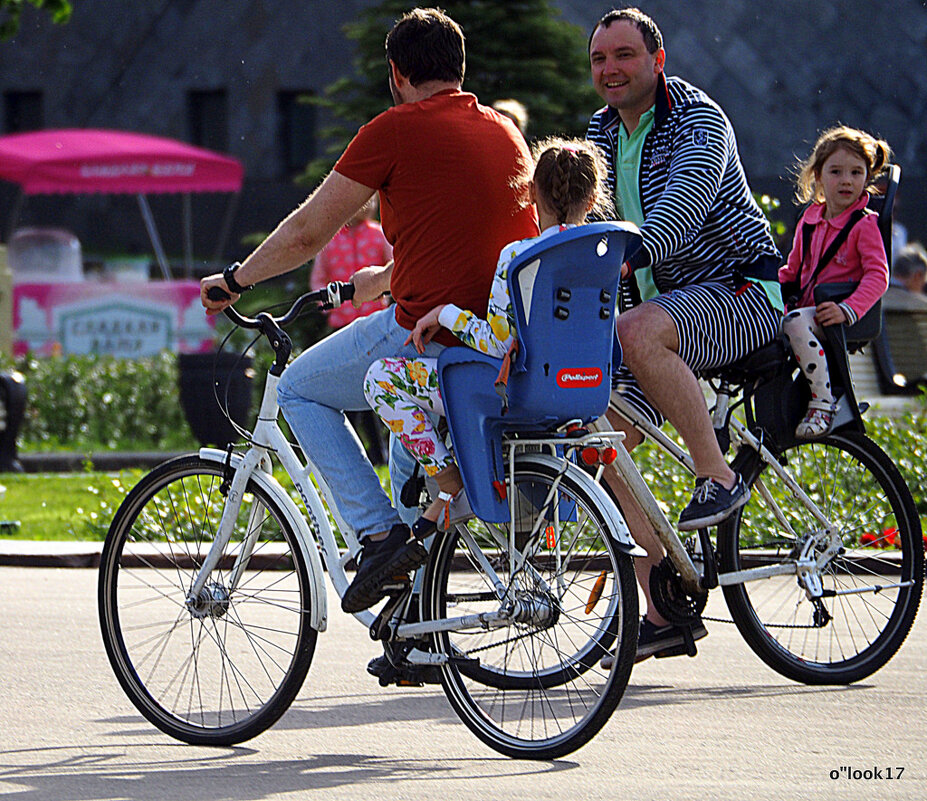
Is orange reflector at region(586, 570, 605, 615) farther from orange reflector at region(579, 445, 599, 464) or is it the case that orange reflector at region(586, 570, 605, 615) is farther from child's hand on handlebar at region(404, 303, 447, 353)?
child's hand on handlebar at region(404, 303, 447, 353)

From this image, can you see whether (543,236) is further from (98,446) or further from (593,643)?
(98,446)

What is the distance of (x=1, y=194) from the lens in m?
36.2

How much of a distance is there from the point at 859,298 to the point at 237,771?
2.52 meters

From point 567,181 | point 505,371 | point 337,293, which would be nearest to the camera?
point 505,371

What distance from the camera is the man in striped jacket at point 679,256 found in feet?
16.5

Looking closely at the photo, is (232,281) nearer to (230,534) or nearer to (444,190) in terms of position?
(444,190)

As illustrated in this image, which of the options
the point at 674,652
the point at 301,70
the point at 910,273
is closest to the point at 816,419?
the point at 674,652

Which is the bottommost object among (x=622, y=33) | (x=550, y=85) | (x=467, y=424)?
(x=467, y=424)

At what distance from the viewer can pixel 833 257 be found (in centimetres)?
568

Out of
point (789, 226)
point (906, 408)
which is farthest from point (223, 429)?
point (789, 226)

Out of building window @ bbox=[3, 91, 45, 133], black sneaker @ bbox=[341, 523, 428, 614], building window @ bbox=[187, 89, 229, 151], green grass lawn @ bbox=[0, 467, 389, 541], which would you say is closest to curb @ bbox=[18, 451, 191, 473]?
green grass lawn @ bbox=[0, 467, 389, 541]

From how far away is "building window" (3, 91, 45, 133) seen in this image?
1437 inches

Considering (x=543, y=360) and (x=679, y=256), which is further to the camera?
(x=679, y=256)

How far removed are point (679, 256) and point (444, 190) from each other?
110 centimetres
